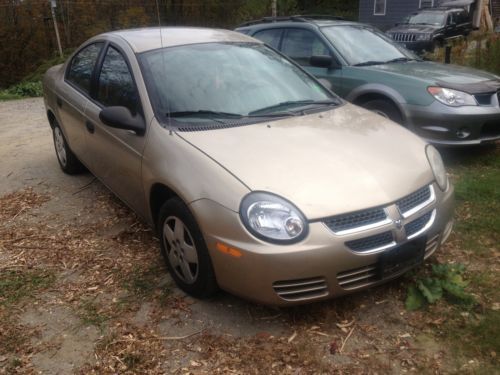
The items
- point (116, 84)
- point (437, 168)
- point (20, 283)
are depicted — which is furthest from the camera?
point (116, 84)

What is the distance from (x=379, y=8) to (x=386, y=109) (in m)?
23.9

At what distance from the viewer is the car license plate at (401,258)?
2.67m

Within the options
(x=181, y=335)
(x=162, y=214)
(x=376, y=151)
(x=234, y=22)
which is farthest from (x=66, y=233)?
(x=234, y=22)

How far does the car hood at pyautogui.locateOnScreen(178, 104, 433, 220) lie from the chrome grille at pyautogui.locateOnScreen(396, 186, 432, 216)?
35 millimetres

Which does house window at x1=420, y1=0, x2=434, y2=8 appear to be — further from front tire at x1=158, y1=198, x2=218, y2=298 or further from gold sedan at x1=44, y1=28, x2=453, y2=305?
front tire at x1=158, y1=198, x2=218, y2=298

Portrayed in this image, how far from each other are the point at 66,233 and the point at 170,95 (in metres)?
1.61

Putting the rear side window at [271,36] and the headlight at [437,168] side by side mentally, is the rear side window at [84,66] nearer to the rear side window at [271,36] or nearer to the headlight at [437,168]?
the rear side window at [271,36]

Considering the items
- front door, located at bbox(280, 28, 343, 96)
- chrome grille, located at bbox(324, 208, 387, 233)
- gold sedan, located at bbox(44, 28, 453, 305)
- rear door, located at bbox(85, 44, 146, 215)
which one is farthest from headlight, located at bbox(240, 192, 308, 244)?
front door, located at bbox(280, 28, 343, 96)

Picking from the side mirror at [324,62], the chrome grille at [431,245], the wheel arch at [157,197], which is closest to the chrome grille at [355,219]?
the chrome grille at [431,245]

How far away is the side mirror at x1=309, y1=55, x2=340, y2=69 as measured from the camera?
5920 millimetres

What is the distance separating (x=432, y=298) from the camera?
9.67ft

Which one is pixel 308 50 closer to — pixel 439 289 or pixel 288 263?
pixel 439 289

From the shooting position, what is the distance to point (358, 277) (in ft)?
8.84

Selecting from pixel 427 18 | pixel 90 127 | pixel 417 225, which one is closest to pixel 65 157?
pixel 90 127
